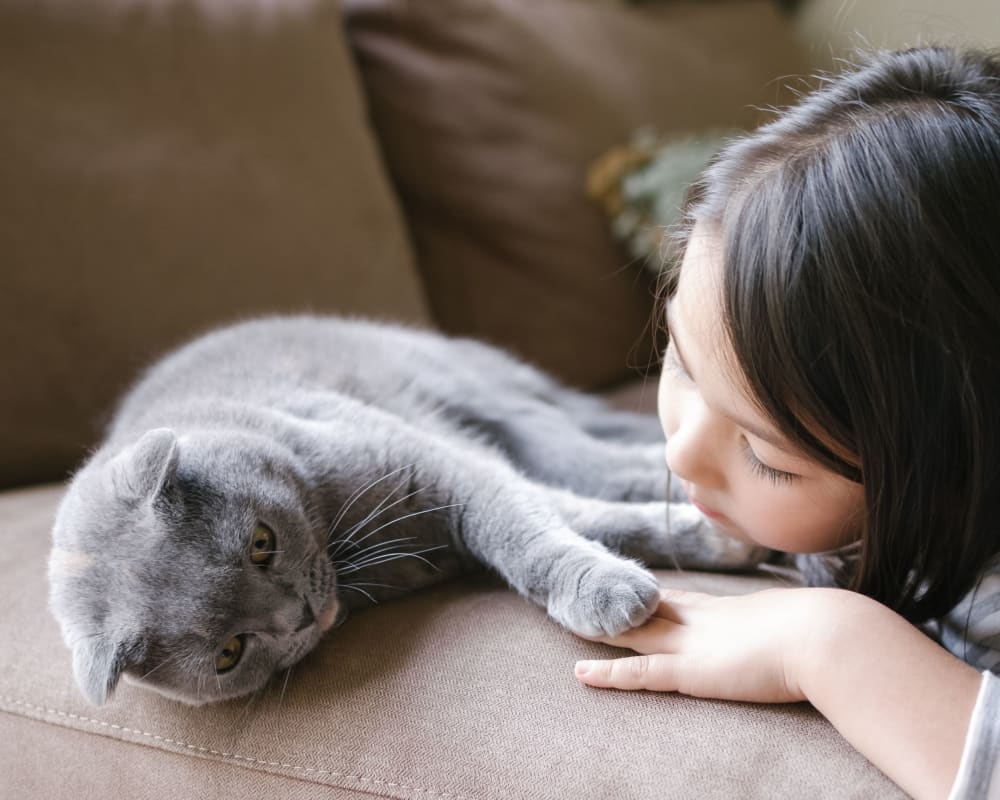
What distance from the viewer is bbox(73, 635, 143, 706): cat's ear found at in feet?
2.80

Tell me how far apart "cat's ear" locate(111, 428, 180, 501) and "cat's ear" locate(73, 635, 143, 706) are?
0.15 metres

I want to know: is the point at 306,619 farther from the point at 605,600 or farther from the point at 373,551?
the point at 605,600

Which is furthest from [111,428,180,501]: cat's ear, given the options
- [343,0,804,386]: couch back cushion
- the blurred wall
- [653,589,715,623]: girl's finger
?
the blurred wall


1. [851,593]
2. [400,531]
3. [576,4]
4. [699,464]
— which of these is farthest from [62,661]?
[576,4]

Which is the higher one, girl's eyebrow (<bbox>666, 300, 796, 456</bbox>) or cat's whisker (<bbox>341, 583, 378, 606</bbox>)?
girl's eyebrow (<bbox>666, 300, 796, 456</bbox>)

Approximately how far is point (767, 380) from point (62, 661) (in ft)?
2.60

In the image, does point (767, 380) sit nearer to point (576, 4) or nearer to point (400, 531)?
point (400, 531)

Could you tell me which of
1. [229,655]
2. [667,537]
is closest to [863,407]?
[667,537]

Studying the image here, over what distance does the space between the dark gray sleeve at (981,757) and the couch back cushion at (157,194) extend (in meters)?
1.23

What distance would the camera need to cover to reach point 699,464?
2.90 feet

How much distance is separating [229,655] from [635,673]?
0.43m

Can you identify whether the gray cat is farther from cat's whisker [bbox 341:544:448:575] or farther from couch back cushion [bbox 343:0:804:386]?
couch back cushion [bbox 343:0:804:386]

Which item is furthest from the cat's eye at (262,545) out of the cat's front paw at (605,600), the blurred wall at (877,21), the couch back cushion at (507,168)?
the blurred wall at (877,21)

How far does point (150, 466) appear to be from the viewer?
926 mm
